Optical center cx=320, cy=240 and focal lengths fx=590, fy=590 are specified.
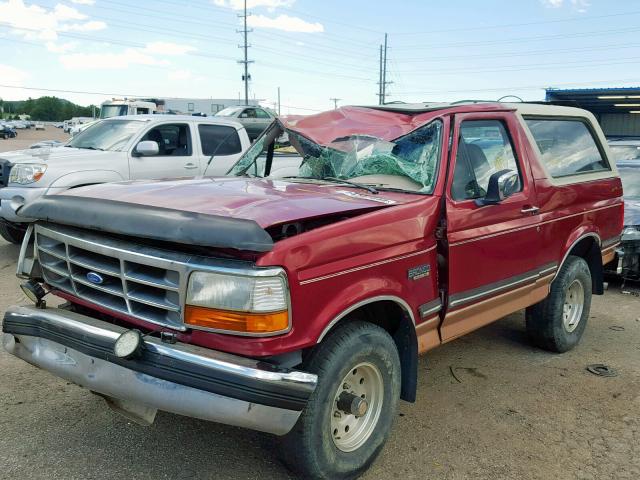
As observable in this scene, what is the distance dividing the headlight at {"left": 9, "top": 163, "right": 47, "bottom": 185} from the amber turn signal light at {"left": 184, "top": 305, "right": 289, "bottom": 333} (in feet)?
19.7

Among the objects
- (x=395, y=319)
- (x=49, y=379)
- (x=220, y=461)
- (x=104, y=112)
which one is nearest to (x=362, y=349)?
(x=395, y=319)

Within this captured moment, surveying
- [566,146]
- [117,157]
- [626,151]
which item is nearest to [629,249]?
[566,146]

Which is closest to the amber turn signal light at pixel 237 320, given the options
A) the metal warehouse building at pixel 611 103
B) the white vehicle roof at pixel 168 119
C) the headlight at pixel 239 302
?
the headlight at pixel 239 302

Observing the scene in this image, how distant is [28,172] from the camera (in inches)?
303

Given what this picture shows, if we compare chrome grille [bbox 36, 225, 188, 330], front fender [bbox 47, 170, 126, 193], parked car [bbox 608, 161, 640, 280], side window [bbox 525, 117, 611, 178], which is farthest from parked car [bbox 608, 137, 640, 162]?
chrome grille [bbox 36, 225, 188, 330]

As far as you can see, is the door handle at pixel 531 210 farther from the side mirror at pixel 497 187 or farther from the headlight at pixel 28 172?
the headlight at pixel 28 172

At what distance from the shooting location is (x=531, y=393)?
14.0 ft

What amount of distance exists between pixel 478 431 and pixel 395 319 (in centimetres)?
95

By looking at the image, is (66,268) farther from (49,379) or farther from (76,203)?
(49,379)

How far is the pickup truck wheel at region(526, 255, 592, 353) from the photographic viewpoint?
489 centimetres

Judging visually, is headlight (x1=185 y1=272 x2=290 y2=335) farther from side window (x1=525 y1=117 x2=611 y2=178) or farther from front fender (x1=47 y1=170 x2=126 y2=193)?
front fender (x1=47 y1=170 x2=126 y2=193)

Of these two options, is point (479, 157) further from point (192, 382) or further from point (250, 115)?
point (250, 115)

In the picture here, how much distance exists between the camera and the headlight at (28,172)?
765 centimetres

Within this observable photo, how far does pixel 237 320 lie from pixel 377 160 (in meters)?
1.80
